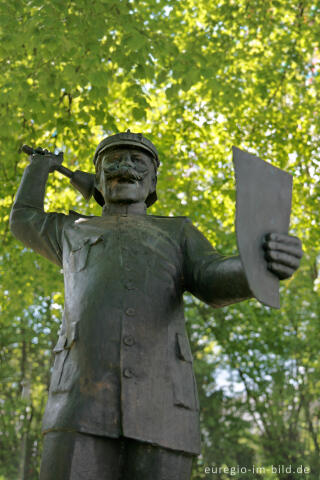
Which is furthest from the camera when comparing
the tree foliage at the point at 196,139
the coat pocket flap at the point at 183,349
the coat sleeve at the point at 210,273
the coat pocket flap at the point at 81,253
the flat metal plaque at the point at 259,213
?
the tree foliage at the point at 196,139

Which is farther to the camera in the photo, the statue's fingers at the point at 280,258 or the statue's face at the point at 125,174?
the statue's face at the point at 125,174

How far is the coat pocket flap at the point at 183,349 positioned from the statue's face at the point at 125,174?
2.91 feet

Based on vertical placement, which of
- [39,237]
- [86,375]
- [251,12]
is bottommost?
[86,375]

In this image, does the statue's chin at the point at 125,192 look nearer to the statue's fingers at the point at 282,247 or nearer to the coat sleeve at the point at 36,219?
the coat sleeve at the point at 36,219

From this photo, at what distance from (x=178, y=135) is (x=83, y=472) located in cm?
781

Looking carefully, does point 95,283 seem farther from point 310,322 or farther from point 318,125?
point 310,322

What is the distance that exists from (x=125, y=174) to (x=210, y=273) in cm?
82

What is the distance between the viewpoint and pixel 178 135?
962 cm

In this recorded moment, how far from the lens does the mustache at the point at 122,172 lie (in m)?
3.14

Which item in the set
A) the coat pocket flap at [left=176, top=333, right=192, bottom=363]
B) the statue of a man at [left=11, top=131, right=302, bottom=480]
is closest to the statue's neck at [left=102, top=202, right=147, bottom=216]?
the statue of a man at [left=11, top=131, right=302, bottom=480]

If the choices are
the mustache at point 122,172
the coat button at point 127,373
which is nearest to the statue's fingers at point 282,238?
the coat button at point 127,373

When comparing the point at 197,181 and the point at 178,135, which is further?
the point at 197,181

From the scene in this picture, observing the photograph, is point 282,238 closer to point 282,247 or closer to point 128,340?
point 282,247

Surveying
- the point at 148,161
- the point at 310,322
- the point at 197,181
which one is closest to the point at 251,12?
the point at 197,181
